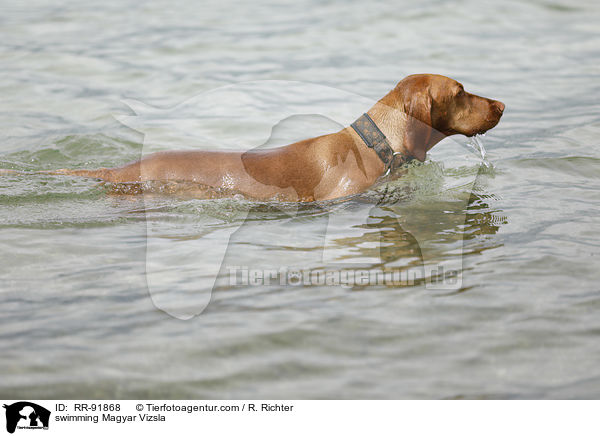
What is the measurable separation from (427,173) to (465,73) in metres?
5.88

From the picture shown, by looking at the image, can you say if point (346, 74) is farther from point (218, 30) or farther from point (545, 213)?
point (545, 213)

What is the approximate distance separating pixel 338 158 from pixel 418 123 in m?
→ 0.74

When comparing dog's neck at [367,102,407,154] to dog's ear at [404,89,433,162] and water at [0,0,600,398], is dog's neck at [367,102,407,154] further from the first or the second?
water at [0,0,600,398]

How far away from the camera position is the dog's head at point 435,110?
5.73 meters

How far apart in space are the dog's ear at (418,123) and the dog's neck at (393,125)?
0.04m

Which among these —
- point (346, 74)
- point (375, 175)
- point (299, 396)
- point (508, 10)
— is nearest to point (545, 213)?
point (375, 175)

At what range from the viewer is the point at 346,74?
11.5 meters
